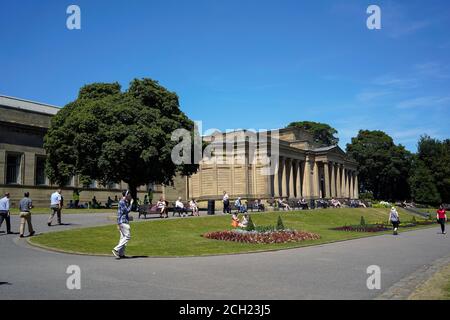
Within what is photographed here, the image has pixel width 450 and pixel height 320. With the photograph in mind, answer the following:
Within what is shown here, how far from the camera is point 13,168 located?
50688 mm

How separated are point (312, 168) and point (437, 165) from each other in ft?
101

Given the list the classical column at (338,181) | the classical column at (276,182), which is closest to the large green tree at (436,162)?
the classical column at (338,181)

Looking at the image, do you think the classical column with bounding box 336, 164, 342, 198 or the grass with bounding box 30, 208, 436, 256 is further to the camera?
the classical column with bounding box 336, 164, 342, 198

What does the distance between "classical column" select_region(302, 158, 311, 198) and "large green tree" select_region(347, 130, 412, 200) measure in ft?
90.3

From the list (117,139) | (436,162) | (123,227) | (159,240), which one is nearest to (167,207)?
(117,139)

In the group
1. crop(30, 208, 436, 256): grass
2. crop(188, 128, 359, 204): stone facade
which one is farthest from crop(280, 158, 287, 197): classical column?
crop(30, 208, 436, 256): grass

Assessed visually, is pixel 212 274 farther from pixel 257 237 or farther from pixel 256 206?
pixel 256 206

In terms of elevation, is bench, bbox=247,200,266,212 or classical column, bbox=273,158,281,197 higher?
classical column, bbox=273,158,281,197

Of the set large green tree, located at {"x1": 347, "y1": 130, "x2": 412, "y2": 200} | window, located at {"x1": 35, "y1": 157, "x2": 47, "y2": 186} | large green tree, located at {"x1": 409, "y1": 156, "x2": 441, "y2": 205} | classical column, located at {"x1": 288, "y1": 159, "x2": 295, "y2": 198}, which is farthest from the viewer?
large green tree, located at {"x1": 347, "y1": 130, "x2": 412, "y2": 200}

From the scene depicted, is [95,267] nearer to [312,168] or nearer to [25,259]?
[25,259]

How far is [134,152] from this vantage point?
39250 mm

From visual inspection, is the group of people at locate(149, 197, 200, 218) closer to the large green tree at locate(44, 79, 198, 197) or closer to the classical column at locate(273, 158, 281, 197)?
the large green tree at locate(44, 79, 198, 197)

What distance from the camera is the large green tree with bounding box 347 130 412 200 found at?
98.6 metres

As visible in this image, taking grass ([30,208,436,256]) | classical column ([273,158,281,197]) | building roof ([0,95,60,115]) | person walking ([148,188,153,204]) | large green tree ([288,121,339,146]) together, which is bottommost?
grass ([30,208,436,256])
